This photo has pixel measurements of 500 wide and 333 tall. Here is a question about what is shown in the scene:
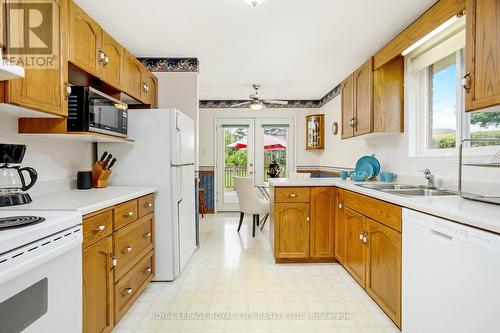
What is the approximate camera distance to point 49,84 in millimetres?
1406

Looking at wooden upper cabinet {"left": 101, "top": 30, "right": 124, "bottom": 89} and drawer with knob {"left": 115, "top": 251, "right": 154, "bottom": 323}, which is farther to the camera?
wooden upper cabinet {"left": 101, "top": 30, "right": 124, "bottom": 89}

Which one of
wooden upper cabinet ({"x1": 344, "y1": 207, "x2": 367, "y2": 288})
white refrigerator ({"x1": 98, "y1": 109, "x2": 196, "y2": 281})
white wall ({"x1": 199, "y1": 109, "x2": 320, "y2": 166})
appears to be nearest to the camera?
wooden upper cabinet ({"x1": 344, "y1": 207, "x2": 367, "y2": 288})

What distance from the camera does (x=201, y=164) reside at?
5371mm

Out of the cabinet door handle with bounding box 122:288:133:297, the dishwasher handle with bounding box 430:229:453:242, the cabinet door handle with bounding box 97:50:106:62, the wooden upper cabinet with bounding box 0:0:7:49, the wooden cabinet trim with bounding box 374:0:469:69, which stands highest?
the wooden cabinet trim with bounding box 374:0:469:69

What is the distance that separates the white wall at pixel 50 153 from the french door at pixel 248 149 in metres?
3.26

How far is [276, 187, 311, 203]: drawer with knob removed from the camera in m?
2.65

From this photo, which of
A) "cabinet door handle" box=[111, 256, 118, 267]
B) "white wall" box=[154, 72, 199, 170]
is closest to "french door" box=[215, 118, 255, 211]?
"white wall" box=[154, 72, 199, 170]

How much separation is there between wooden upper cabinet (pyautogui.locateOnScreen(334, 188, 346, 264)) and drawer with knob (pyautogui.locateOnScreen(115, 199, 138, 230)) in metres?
1.89

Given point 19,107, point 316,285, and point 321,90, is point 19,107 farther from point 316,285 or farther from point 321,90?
point 321,90

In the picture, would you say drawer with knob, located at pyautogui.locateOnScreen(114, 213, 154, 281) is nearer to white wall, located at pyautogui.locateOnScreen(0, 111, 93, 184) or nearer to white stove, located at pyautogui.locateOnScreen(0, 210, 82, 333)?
white stove, located at pyautogui.locateOnScreen(0, 210, 82, 333)

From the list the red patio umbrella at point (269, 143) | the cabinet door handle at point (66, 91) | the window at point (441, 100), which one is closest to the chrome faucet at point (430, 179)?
the window at point (441, 100)

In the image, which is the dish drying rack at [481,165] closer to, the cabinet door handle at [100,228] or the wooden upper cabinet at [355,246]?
the wooden upper cabinet at [355,246]

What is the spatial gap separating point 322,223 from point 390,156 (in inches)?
42.0

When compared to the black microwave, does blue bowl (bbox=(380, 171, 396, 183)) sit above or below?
below
